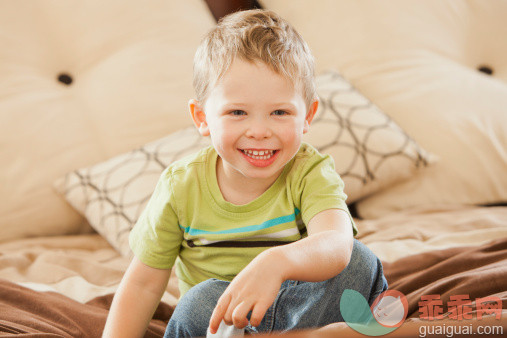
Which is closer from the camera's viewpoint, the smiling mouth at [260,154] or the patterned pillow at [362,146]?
the smiling mouth at [260,154]

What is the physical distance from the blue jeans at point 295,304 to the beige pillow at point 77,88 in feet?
2.39

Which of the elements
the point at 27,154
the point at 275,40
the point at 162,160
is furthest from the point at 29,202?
the point at 275,40

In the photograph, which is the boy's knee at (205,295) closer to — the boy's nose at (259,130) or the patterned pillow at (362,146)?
the boy's nose at (259,130)

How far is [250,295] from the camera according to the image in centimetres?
63

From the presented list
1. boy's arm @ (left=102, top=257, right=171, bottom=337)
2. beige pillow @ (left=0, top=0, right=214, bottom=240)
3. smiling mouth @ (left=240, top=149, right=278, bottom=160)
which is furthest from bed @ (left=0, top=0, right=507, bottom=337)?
smiling mouth @ (left=240, top=149, right=278, bottom=160)

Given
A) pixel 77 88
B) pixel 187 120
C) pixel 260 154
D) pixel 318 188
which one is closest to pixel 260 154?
pixel 260 154

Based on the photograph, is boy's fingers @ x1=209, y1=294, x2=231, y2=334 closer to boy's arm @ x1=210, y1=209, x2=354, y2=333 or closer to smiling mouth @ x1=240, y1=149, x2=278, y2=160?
boy's arm @ x1=210, y1=209, x2=354, y2=333

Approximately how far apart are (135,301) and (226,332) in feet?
0.83

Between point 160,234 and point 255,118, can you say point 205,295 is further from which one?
point 255,118

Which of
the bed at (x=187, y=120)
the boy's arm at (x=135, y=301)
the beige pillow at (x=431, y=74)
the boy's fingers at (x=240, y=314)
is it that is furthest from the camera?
the beige pillow at (x=431, y=74)

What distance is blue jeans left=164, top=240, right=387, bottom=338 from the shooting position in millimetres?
755

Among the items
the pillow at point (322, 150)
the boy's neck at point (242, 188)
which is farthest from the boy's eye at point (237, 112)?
the pillow at point (322, 150)

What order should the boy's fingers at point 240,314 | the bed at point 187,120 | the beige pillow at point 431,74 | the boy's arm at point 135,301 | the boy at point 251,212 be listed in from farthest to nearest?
the beige pillow at point 431,74 → the bed at point 187,120 → the boy's arm at point 135,301 → the boy at point 251,212 → the boy's fingers at point 240,314

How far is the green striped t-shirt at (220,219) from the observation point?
0.87 meters
